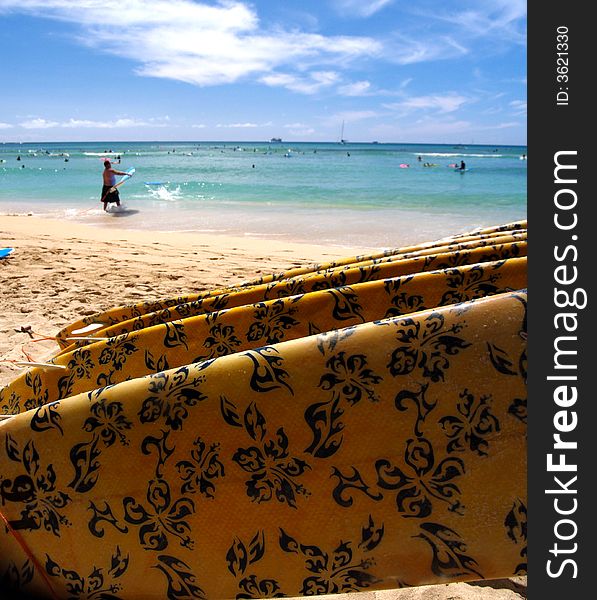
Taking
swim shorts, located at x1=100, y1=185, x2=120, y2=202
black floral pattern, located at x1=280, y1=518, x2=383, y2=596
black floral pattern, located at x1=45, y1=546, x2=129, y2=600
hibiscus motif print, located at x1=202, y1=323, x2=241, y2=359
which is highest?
swim shorts, located at x1=100, y1=185, x2=120, y2=202

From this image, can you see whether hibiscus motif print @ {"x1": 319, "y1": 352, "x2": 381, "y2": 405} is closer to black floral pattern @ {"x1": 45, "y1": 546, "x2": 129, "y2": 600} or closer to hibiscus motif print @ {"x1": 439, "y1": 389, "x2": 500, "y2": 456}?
hibiscus motif print @ {"x1": 439, "y1": 389, "x2": 500, "y2": 456}

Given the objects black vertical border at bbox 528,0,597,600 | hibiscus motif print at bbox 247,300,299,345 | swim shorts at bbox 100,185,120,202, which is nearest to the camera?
black vertical border at bbox 528,0,597,600

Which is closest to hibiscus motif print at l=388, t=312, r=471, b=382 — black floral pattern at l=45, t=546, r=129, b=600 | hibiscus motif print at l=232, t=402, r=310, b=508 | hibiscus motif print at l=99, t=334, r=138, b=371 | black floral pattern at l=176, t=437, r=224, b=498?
hibiscus motif print at l=232, t=402, r=310, b=508

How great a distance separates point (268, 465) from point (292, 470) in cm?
6

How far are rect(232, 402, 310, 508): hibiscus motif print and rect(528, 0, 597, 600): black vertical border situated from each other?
0.54 m

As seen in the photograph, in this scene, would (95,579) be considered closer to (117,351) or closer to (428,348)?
(117,351)

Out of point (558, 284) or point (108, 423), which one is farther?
point (108, 423)

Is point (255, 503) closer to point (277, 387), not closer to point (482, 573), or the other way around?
point (277, 387)

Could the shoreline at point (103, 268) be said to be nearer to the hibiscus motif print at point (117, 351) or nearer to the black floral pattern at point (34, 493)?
the hibiscus motif print at point (117, 351)

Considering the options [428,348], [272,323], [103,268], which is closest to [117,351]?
[272,323]

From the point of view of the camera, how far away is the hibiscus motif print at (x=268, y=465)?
3.89 ft

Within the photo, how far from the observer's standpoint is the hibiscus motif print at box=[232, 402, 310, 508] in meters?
1.19

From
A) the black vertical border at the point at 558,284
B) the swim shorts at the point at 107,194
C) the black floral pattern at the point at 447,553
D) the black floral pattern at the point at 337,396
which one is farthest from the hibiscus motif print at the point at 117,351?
the swim shorts at the point at 107,194

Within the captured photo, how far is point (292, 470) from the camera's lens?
1.19m
